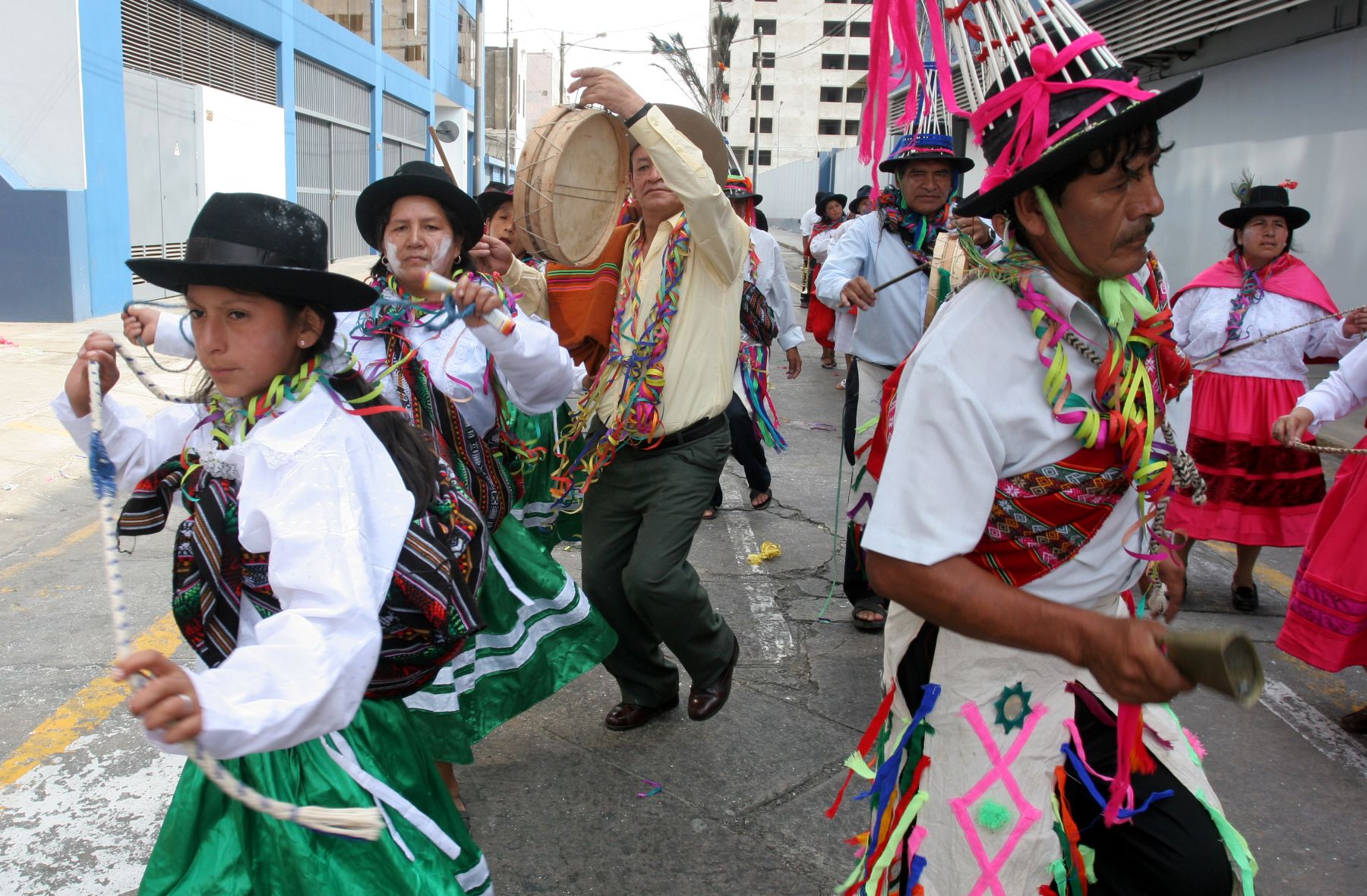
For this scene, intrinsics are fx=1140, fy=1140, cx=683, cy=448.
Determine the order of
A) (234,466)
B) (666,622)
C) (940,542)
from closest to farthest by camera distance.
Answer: (940,542) → (234,466) → (666,622)

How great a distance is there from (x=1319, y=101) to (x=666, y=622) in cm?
1025

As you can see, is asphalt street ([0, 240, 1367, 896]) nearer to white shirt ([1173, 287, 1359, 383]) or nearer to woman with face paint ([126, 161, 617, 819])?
woman with face paint ([126, 161, 617, 819])

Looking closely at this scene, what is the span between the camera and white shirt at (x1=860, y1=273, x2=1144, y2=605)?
1.79 meters

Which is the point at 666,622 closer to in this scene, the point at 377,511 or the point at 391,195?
the point at 391,195

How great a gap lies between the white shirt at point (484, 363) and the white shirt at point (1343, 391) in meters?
2.53

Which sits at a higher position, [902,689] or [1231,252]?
[1231,252]

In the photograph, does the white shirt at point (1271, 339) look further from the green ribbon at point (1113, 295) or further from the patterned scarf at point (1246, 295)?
the green ribbon at point (1113, 295)

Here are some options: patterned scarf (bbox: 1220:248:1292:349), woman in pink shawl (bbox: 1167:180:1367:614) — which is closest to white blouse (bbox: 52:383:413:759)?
woman in pink shawl (bbox: 1167:180:1367:614)

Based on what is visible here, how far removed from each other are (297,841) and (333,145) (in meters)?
24.6

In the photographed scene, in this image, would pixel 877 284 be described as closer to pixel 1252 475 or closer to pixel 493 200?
pixel 493 200

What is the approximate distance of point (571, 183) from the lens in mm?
3857

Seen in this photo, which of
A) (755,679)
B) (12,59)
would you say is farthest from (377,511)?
(12,59)

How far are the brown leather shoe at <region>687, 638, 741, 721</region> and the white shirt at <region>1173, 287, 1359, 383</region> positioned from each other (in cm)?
306

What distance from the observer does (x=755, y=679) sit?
4504mm
